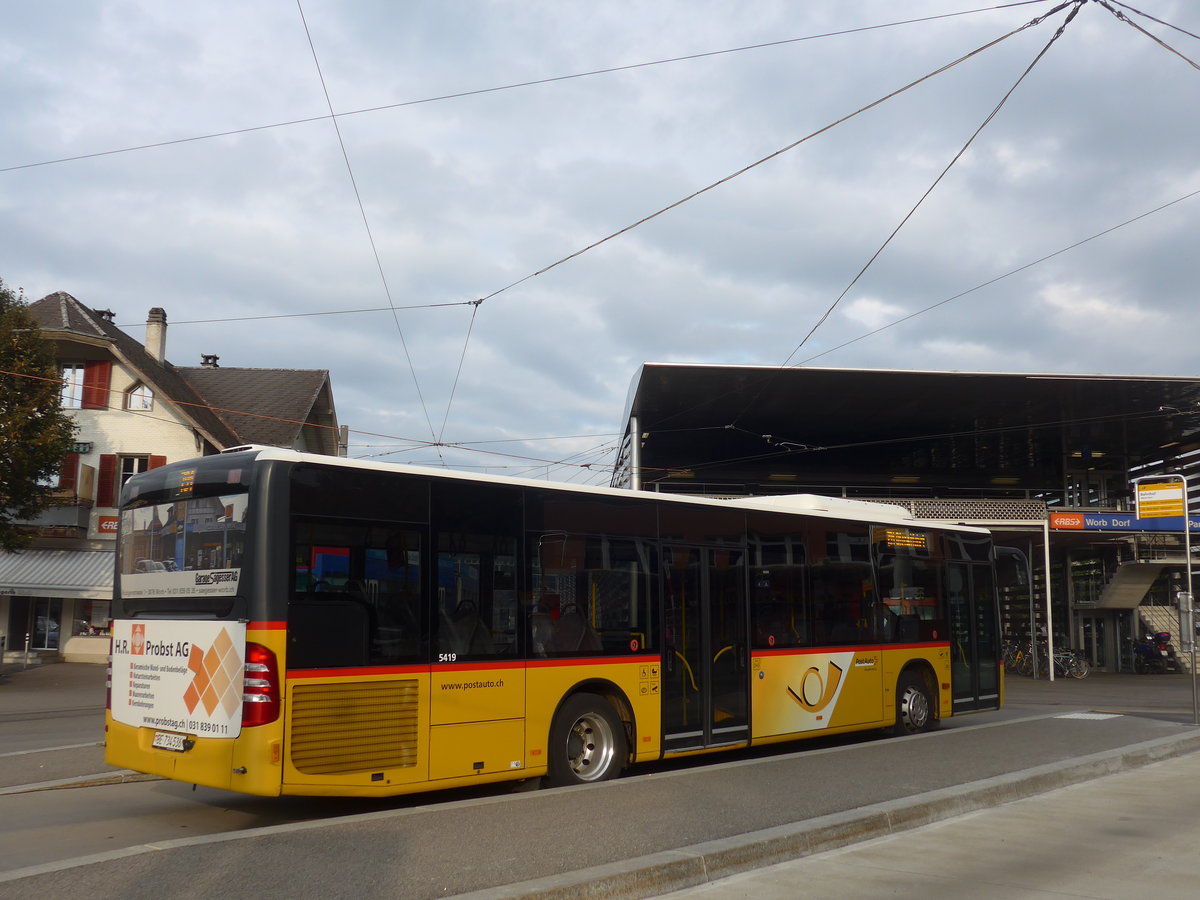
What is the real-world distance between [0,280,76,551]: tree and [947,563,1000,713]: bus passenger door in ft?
72.9

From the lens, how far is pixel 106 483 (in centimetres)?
3353

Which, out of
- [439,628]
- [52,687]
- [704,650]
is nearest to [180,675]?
[439,628]

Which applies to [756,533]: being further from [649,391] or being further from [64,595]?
[64,595]

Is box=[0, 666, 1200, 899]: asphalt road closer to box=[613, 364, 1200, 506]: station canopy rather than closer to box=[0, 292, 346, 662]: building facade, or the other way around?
box=[613, 364, 1200, 506]: station canopy

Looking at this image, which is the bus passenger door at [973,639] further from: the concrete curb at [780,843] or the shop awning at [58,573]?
the shop awning at [58,573]

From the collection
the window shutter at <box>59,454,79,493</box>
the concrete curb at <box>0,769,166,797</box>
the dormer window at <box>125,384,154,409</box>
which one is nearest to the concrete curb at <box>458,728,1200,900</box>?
the concrete curb at <box>0,769,166,797</box>

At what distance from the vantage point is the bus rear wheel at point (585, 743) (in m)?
9.70

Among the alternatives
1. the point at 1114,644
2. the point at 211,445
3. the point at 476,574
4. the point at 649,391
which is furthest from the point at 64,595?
the point at 1114,644

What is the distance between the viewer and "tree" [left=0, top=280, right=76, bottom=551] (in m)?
26.7

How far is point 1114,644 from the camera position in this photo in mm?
37688

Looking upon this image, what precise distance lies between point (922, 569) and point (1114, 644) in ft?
89.2

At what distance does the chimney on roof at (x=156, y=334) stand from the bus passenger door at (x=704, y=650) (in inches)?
1281

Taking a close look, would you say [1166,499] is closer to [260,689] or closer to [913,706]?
[913,706]

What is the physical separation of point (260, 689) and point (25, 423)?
→ 74.0 ft
